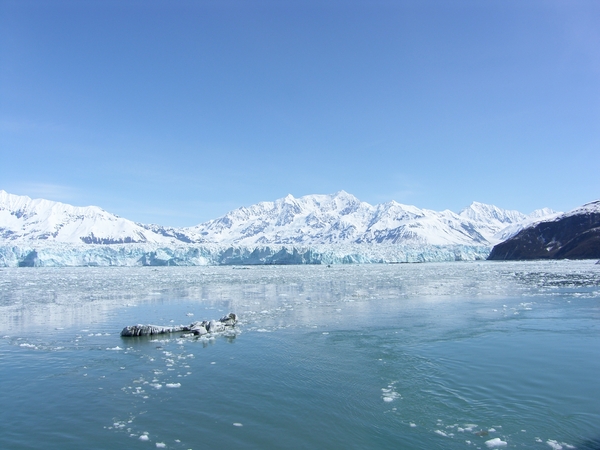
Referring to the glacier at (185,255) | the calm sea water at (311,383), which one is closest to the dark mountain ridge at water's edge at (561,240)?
the glacier at (185,255)

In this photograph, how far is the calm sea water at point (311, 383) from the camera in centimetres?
796

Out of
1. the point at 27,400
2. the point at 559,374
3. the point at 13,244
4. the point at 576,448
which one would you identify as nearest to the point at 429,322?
the point at 559,374

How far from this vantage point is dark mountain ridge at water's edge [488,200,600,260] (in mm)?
102500

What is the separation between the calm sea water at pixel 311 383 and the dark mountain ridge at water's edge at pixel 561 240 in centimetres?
9730

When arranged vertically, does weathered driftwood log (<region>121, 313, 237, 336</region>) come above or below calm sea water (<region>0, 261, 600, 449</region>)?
above

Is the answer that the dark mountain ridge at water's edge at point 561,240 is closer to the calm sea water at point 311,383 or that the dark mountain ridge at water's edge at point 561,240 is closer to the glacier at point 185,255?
the glacier at point 185,255

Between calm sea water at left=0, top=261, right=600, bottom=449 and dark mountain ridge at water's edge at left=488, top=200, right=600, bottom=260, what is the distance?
9730 centimetres

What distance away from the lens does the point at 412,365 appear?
12.2 metres

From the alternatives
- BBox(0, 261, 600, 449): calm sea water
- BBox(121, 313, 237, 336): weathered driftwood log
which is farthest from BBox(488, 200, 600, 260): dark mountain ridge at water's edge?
BBox(121, 313, 237, 336): weathered driftwood log

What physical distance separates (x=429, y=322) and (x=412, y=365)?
6807 millimetres

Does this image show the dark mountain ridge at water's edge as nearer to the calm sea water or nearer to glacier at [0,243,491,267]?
glacier at [0,243,491,267]

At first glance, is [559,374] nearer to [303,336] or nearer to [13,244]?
[303,336]

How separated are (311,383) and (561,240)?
413 ft

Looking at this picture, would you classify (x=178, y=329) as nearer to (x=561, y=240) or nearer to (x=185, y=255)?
(x=185, y=255)
